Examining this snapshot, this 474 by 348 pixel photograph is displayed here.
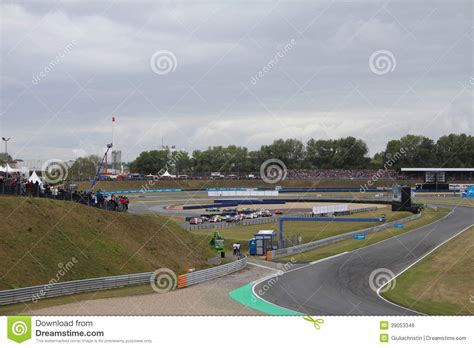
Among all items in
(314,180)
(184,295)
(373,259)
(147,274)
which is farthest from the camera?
(314,180)

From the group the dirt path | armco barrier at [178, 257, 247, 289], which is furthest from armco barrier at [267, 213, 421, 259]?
the dirt path

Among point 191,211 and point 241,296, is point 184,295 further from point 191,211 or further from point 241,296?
point 191,211

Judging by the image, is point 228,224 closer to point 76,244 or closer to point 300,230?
point 300,230

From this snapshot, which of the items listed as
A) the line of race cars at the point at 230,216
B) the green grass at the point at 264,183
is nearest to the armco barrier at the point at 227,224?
the line of race cars at the point at 230,216

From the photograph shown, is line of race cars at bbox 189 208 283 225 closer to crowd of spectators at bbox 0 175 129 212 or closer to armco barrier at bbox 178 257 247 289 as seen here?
crowd of spectators at bbox 0 175 129 212

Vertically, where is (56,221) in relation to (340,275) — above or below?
above

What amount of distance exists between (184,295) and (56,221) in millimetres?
9126

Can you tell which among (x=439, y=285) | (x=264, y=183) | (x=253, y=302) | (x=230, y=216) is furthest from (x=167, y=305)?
(x=264, y=183)

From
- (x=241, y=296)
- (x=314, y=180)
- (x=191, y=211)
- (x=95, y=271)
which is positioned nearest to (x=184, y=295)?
(x=241, y=296)

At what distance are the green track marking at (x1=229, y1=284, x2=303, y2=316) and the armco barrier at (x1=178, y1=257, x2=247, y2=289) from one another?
9.32ft

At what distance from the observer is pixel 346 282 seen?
116ft

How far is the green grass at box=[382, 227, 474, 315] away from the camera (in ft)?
97.5
